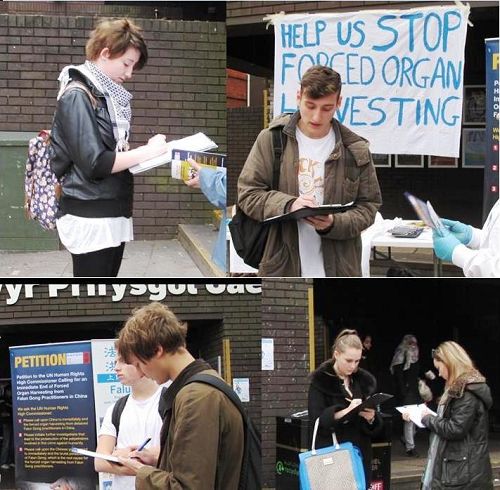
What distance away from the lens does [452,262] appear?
15.5ft

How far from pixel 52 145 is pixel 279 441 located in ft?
6.83

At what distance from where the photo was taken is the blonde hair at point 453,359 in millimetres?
4977

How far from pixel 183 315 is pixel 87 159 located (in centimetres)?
103

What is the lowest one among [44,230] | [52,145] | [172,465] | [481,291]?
[172,465]

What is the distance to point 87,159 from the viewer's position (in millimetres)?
4484

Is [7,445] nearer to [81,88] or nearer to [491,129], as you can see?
[81,88]

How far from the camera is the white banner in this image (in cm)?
465

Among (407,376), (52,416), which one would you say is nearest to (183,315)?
(52,416)

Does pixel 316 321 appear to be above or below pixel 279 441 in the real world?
above

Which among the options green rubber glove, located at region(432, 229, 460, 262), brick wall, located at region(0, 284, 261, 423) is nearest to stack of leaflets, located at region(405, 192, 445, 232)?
green rubber glove, located at region(432, 229, 460, 262)

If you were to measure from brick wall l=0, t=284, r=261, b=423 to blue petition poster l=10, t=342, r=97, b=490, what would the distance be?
0.37 ft

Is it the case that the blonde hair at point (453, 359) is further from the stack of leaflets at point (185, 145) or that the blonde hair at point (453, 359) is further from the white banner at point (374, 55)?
the stack of leaflets at point (185, 145)

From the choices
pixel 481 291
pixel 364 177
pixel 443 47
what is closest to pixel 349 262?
pixel 364 177

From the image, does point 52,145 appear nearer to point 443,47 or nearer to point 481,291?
point 443,47
